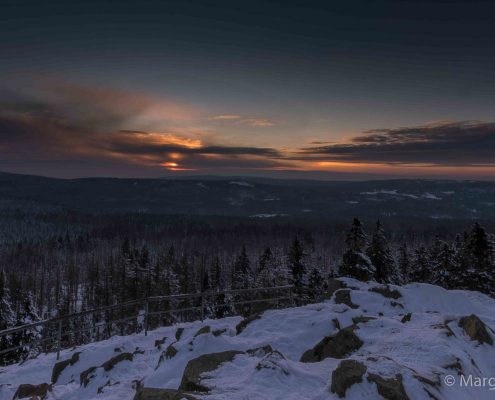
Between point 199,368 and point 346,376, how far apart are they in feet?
9.68

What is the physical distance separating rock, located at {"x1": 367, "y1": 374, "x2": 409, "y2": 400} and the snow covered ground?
15 millimetres

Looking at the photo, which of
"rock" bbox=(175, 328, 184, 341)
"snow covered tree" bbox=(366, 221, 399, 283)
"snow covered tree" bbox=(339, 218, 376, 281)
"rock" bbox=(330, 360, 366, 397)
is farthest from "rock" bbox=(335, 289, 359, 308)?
"snow covered tree" bbox=(366, 221, 399, 283)

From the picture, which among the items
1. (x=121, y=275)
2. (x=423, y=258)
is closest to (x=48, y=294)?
(x=121, y=275)

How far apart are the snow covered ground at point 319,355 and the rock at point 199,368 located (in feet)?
0.36

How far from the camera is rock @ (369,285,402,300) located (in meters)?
14.4

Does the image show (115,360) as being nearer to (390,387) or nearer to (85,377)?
(85,377)

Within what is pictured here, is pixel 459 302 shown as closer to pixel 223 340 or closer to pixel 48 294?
pixel 223 340

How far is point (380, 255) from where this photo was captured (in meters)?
35.2

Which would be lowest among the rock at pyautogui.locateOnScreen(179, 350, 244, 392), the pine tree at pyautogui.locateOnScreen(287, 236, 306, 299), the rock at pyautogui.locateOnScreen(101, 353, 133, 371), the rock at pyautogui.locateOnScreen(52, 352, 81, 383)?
the pine tree at pyautogui.locateOnScreen(287, 236, 306, 299)

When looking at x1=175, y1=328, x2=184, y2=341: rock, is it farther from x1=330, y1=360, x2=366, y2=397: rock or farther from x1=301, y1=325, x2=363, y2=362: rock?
x1=330, y1=360, x2=366, y2=397: rock

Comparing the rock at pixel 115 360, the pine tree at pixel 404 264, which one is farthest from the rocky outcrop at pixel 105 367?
the pine tree at pixel 404 264

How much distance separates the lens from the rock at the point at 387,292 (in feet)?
47.3

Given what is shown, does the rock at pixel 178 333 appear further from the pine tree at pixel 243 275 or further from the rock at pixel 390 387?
the pine tree at pixel 243 275

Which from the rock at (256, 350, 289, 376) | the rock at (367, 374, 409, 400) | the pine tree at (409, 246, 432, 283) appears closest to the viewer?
the rock at (367, 374, 409, 400)
